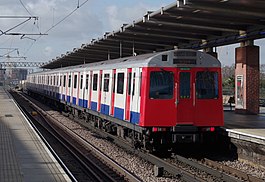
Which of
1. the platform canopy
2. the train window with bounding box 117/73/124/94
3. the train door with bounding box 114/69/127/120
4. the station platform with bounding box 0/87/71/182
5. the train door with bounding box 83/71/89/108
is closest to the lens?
Answer: the station platform with bounding box 0/87/71/182

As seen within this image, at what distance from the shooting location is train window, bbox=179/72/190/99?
12297mm

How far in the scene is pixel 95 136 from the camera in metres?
18.2

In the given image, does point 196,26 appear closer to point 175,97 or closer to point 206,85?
point 206,85

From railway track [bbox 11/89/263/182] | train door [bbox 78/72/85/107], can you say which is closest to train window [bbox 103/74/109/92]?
railway track [bbox 11/89/263/182]

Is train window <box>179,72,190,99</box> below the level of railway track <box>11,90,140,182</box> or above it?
above

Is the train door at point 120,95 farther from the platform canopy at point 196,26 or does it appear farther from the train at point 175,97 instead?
the platform canopy at point 196,26

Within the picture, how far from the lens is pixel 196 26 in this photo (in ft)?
56.4

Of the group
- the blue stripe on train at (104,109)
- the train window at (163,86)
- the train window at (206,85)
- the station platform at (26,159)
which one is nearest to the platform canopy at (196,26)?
the train window at (206,85)

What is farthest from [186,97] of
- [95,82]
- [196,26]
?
[95,82]

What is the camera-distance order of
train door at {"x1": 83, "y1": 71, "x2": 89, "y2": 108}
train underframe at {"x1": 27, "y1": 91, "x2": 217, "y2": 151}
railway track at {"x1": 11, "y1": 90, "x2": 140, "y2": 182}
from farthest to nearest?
train door at {"x1": 83, "y1": 71, "x2": 89, "y2": 108} < train underframe at {"x1": 27, "y1": 91, "x2": 217, "y2": 151} < railway track at {"x1": 11, "y1": 90, "x2": 140, "y2": 182}

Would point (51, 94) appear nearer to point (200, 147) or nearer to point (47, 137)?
point (47, 137)

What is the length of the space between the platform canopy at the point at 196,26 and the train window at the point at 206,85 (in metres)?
2.31

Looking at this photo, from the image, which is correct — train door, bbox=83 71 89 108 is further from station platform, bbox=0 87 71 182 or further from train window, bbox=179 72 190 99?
train window, bbox=179 72 190 99

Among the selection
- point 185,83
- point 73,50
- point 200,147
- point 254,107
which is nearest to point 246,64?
point 254,107
